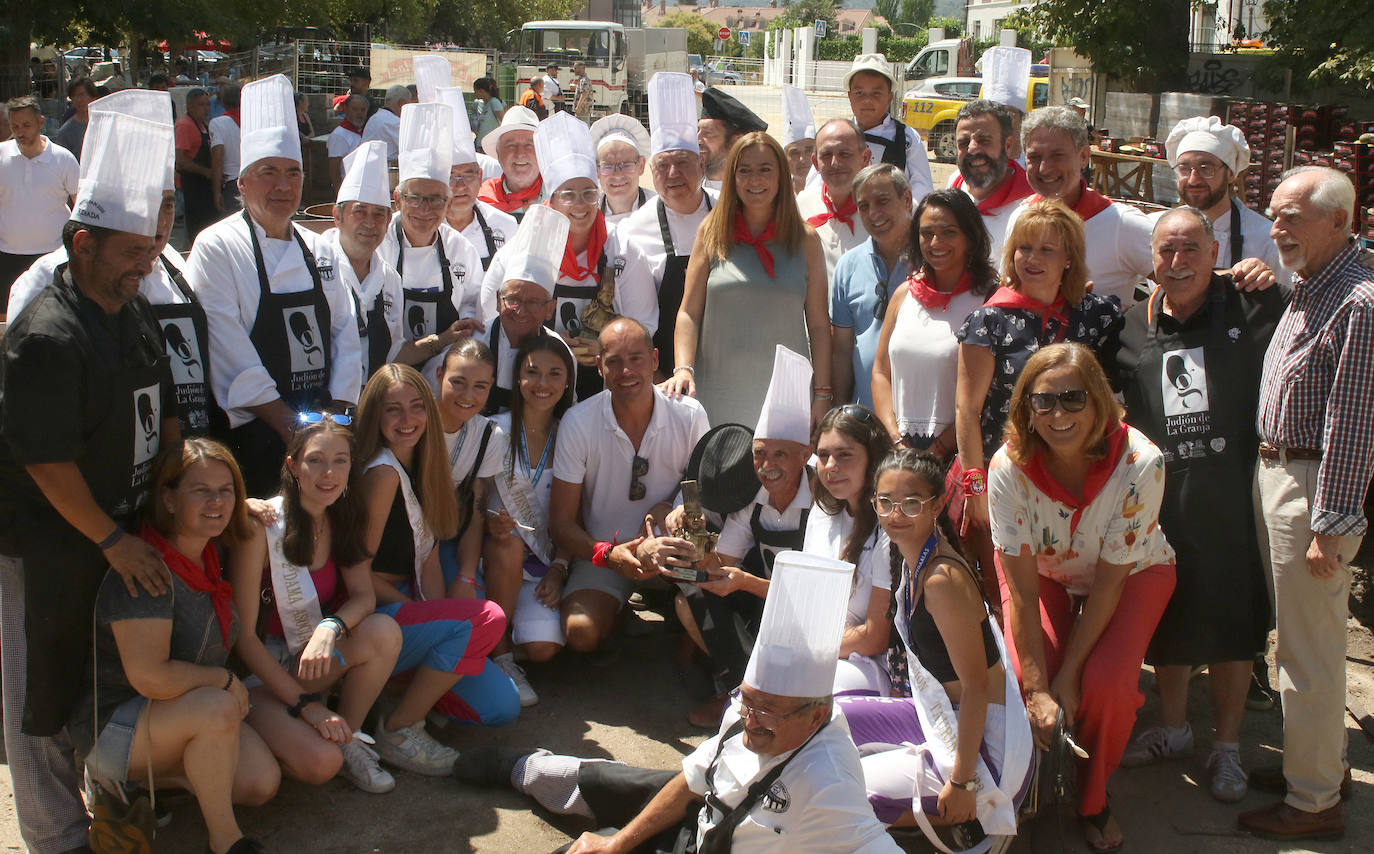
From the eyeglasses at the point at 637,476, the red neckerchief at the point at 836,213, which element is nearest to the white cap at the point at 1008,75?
the red neckerchief at the point at 836,213

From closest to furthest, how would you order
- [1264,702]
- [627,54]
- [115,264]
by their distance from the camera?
1. [115,264]
2. [1264,702]
3. [627,54]

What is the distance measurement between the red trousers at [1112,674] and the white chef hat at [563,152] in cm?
A: 276

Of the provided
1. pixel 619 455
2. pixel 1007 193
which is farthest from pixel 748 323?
pixel 1007 193

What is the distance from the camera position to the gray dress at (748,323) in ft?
15.9

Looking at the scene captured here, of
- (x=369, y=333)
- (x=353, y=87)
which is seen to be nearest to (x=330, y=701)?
(x=369, y=333)

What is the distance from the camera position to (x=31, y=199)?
282 inches

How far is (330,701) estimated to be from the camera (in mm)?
4133

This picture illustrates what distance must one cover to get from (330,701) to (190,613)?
92 centimetres

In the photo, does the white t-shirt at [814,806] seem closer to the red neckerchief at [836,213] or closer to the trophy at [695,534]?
the trophy at [695,534]

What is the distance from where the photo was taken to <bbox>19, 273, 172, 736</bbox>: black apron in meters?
3.18

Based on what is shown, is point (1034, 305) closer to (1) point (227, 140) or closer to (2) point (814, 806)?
(2) point (814, 806)

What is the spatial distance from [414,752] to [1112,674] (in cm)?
232

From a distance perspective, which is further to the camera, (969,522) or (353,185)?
(353,185)

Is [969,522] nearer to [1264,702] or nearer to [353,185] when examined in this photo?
[1264,702]
